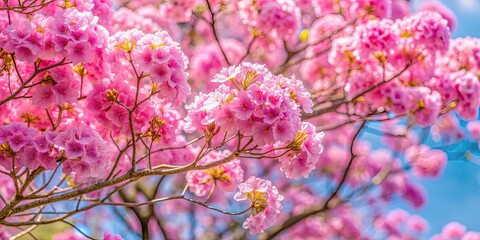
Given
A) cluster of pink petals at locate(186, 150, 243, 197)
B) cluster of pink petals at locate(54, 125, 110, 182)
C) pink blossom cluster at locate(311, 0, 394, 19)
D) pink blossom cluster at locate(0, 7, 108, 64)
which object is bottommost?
cluster of pink petals at locate(54, 125, 110, 182)

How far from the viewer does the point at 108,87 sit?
318cm

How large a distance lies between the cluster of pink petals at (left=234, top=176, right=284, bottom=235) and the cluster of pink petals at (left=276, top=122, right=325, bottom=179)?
0.40ft

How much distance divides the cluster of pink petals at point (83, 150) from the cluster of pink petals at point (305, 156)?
0.75m

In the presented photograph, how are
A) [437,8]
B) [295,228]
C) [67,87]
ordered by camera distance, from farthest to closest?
[295,228], [437,8], [67,87]

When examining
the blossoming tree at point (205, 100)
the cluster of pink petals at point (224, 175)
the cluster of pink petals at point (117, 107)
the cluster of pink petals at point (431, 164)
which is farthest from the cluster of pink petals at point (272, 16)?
the cluster of pink petals at point (431, 164)

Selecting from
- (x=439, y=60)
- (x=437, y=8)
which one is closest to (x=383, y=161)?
(x=437, y=8)

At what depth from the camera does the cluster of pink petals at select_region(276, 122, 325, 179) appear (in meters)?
2.81

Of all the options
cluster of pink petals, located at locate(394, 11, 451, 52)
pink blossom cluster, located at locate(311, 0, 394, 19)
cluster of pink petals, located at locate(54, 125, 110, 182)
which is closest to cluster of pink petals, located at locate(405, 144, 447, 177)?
pink blossom cluster, located at locate(311, 0, 394, 19)

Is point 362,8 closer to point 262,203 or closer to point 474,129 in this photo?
point 262,203

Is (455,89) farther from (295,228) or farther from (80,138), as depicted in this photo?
(295,228)

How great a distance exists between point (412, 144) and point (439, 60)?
11.2ft

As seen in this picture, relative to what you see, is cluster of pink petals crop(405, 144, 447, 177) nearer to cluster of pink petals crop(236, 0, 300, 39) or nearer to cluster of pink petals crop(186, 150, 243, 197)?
cluster of pink petals crop(236, 0, 300, 39)

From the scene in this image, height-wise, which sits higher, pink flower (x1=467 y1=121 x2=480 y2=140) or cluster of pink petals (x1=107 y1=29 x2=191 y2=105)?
→ pink flower (x1=467 y1=121 x2=480 y2=140)

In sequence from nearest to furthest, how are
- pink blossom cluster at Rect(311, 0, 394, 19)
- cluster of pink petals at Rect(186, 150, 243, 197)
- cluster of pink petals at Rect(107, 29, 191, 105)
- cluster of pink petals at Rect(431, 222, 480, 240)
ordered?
cluster of pink petals at Rect(107, 29, 191, 105)
cluster of pink petals at Rect(186, 150, 243, 197)
pink blossom cluster at Rect(311, 0, 394, 19)
cluster of pink petals at Rect(431, 222, 480, 240)
